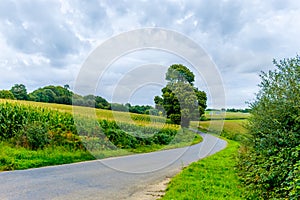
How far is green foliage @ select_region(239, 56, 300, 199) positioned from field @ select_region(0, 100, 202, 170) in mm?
8292

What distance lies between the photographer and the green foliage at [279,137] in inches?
215

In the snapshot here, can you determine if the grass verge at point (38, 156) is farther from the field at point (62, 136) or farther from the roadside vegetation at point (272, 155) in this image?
the roadside vegetation at point (272, 155)

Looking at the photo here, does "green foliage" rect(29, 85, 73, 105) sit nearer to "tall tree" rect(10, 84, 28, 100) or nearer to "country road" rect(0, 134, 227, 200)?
"tall tree" rect(10, 84, 28, 100)

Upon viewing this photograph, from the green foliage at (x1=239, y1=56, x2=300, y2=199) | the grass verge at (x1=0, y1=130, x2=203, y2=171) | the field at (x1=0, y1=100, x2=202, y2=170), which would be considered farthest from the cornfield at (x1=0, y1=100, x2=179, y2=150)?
the green foliage at (x1=239, y1=56, x2=300, y2=199)

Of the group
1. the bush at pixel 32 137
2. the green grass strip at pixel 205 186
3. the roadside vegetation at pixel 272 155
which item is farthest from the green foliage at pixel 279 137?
the bush at pixel 32 137

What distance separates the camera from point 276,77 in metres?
7.16

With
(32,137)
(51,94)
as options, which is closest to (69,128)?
(32,137)

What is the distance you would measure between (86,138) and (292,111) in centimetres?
1341

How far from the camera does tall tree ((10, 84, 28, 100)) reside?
146ft

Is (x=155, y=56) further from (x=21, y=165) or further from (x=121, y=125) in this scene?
(x=121, y=125)

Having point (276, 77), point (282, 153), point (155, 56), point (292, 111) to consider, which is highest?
point (155, 56)

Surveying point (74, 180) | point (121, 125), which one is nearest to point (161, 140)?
point (121, 125)

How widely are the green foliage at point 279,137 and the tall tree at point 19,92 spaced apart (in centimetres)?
4263

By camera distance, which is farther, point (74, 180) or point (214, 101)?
point (214, 101)
